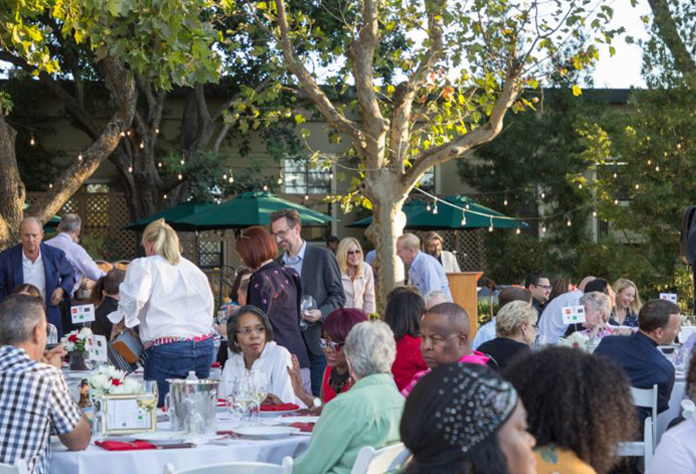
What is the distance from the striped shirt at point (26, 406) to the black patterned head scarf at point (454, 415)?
267 centimetres

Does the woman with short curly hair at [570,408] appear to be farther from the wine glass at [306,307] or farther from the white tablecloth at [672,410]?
the wine glass at [306,307]

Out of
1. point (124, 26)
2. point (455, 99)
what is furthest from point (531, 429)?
point (455, 99)

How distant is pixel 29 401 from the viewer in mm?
4465

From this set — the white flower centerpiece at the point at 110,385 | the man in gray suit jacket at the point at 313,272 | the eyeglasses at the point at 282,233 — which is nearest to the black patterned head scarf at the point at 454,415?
the white flower centerpiece at the point at 110,385

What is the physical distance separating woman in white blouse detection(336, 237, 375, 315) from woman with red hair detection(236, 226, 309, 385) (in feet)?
6.83

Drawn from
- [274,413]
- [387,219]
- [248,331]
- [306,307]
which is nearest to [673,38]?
[387,219]

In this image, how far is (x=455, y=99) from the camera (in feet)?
43.4

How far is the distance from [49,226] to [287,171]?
22.2 feet

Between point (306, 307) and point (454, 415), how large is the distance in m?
5.63

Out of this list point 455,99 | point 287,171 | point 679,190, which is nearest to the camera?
point 455,99

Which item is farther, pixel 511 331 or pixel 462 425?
pixel 511 331

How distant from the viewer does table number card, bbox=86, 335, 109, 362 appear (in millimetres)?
6738

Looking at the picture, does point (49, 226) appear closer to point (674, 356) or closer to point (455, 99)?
point (455, 99)

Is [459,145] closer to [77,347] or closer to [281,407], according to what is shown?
[77,347]
